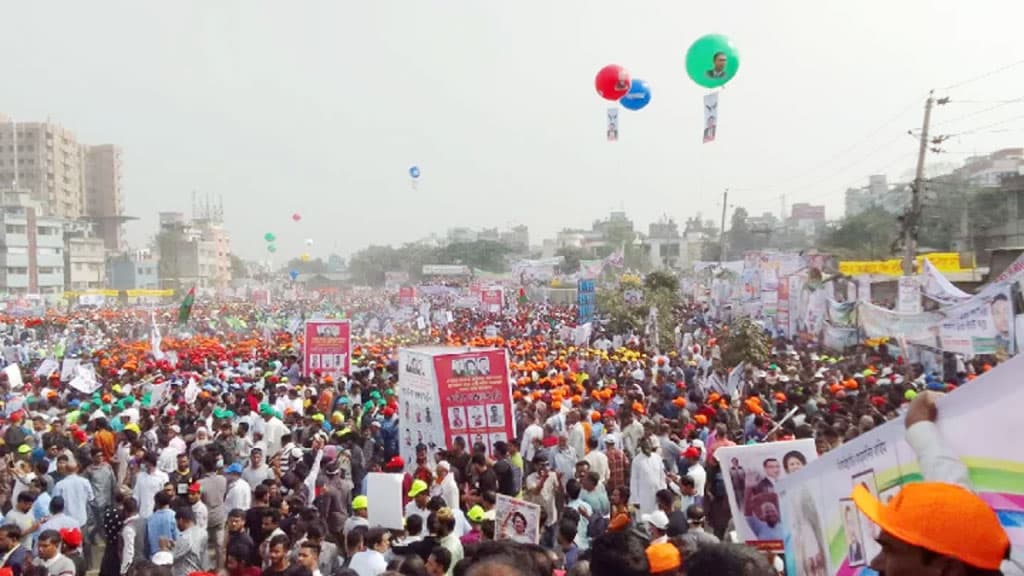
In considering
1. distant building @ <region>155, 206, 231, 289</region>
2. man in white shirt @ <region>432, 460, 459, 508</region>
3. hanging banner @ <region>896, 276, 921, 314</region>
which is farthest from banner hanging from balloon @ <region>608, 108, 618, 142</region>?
distant building @ <region>155, 206, 231, 289</region>

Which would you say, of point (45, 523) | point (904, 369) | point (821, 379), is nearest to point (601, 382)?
point (821, 379)

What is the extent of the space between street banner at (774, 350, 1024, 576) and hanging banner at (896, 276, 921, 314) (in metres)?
13.3

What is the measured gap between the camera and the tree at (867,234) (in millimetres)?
59044

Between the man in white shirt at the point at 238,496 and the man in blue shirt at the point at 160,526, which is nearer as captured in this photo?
the man in blue shirt at the point at 160,526

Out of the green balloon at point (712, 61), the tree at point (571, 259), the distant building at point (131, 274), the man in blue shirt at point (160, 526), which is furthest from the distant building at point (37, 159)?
the man in blue shirt at point (160, 526)

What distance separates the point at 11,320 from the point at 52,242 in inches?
1733

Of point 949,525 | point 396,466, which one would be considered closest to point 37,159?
point 396,466

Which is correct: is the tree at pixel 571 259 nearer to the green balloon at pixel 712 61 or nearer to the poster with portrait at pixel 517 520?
the green balloon at pixel 712 61

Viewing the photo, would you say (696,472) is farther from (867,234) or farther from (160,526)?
(867,234)

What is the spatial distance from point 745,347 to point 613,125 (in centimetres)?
667

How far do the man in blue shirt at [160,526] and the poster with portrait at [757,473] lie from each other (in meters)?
4.28

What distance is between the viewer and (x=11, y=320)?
1576 inches

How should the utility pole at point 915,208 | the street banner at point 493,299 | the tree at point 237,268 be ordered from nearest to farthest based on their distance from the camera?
1. the utility pole at point 915,208
2. the street banner at point 493,299
3. the tree at point 237,268

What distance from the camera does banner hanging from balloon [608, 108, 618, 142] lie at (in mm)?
20531
